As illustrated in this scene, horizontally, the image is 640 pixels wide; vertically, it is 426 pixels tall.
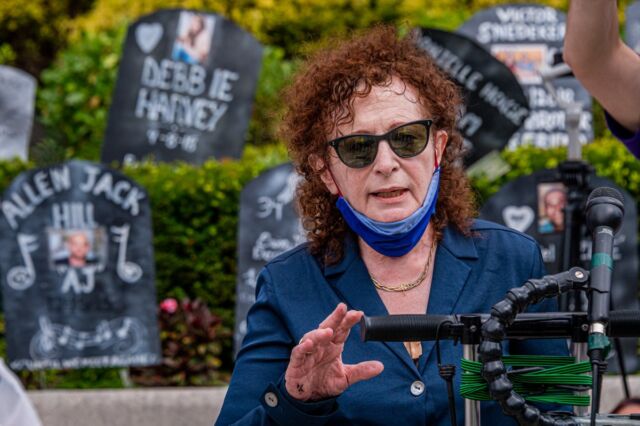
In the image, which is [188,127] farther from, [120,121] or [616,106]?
[616,106]

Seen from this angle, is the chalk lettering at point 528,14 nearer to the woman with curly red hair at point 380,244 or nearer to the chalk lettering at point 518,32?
the chalk lettering at point 518,32

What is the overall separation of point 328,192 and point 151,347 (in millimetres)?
3634

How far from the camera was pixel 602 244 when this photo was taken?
2027 millimetres

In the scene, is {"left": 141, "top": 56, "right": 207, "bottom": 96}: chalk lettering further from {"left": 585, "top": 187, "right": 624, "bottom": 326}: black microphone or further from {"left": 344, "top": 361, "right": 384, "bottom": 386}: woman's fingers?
{"left": 585, "top": 187, "right": 624, "bottom": 326}: black microphone

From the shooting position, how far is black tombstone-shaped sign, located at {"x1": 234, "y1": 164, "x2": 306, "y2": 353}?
6.50m

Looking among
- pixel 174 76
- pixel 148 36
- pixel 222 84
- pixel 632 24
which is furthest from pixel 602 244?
pixel 148 36

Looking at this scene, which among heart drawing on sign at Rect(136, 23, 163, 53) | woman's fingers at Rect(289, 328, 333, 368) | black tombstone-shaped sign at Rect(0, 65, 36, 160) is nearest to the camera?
woman's fingers at Rect(289, 328, 333, 368)

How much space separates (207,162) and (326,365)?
494cm

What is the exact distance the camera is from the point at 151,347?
649 cm

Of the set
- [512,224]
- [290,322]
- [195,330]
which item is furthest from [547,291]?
[195,330]

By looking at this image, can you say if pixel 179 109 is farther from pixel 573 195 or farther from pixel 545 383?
pixel 545 383

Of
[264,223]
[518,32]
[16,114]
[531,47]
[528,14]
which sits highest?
[528,14]

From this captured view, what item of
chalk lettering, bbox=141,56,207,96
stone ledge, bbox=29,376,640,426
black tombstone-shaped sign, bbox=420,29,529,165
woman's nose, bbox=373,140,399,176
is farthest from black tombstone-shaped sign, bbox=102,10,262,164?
woman's nose, bbox=373,140,399,176

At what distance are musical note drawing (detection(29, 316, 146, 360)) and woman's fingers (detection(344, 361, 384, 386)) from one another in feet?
14.2
